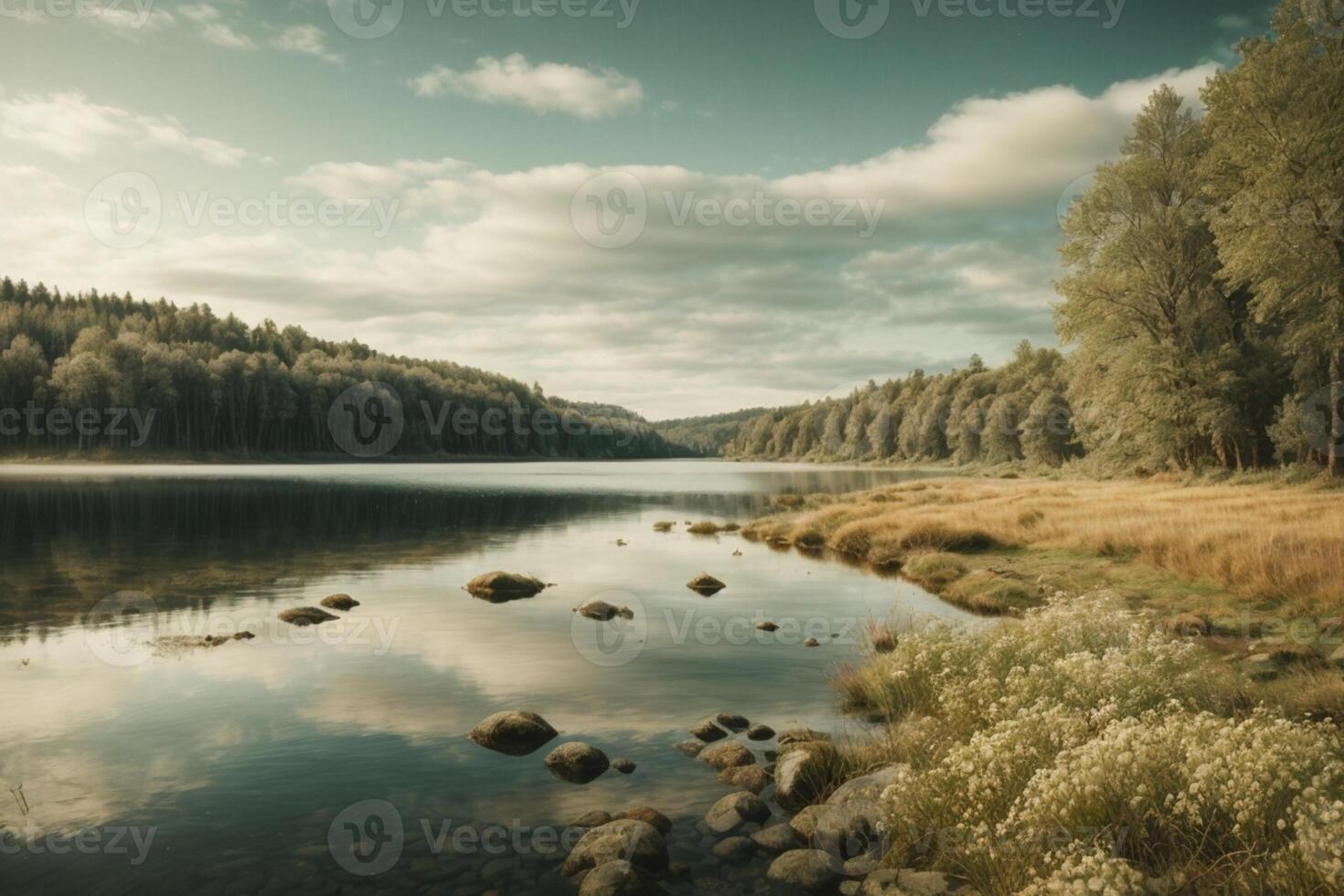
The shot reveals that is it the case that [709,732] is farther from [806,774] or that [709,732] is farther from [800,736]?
[806,774]

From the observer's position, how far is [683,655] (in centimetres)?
1914

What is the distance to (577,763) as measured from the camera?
12086 mm

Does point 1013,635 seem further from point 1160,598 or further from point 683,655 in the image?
point 1160,598

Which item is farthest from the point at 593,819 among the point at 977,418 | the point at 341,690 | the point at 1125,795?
the point at 977,418

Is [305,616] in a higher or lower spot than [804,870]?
higher

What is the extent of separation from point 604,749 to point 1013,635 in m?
7.02

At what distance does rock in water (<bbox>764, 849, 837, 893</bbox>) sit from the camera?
28.7ft

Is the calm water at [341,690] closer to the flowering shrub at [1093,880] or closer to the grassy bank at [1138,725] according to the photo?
the grassy bank at [1138,725]

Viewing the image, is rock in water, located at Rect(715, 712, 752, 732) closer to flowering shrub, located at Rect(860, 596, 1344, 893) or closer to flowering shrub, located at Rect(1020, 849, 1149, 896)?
flowering shrub, located at Rect(860, 596, 1344, 893)

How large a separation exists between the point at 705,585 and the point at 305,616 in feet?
41.5

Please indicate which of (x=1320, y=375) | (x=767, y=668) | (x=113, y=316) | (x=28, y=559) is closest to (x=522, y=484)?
(x=28, y=559)

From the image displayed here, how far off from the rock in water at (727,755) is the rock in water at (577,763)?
1524 mm

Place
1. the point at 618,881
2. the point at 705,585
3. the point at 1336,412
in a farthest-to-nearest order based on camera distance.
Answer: the point at 1336,412 → the point at 705,585 → the point at 618,881

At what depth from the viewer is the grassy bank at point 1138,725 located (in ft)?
22.0
